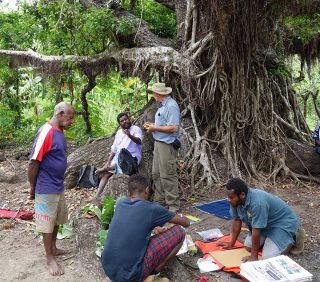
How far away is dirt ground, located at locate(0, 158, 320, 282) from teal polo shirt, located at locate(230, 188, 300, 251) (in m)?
0.42

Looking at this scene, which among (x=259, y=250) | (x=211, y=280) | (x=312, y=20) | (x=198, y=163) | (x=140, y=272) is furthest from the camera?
(x=312, y=20)

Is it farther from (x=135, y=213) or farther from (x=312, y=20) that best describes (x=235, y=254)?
(x=312, y=20)

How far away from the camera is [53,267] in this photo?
4020mm

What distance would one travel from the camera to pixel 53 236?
14.2 feet

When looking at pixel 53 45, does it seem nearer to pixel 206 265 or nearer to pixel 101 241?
pixel 101 241

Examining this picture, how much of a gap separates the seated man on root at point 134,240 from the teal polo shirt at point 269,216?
834 mm

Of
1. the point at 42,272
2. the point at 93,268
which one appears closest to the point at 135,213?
the point at 93,268

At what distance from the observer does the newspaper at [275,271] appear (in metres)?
3.42

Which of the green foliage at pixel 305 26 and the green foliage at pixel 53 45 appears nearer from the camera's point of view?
the green foliage at pixel 53 45

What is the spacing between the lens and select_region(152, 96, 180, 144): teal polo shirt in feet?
17.8

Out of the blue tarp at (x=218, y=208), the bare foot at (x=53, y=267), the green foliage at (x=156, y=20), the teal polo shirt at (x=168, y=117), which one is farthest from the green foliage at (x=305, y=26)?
the bare foot at (x=53, y=267)

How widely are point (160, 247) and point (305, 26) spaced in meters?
6.54

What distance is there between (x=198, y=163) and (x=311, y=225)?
219 centimetres

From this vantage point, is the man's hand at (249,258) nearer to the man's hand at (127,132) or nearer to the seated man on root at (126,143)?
the seated man on root at (126,143)
